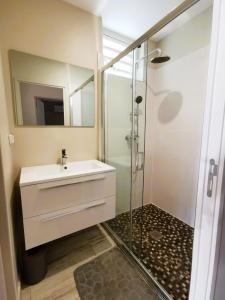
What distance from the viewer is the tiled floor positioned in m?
1.18

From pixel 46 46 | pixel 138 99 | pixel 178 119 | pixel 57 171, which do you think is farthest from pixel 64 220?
pixel 178 119

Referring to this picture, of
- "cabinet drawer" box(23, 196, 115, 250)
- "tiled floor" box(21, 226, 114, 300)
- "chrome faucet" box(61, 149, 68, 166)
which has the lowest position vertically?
"tiled floor" box(21, 226, 114, 300)

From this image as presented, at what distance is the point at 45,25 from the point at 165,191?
2.42 m

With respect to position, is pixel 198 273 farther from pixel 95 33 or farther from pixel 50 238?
pixel 95 33

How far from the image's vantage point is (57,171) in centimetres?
157

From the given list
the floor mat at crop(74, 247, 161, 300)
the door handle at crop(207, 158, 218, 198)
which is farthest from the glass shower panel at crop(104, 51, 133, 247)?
the door handle at crop(207, 158, 218, 198)

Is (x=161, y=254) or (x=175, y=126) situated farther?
(x=175, y=126)

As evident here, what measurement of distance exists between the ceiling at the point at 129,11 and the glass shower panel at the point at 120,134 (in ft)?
1.81

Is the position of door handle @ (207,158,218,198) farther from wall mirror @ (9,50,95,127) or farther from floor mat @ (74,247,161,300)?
A: wall mirror @ (9,50,95,127)

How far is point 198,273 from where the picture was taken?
82 centimetres

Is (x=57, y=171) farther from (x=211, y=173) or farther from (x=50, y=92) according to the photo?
(x=211, y=173)

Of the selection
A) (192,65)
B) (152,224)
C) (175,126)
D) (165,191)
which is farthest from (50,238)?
(192,65)

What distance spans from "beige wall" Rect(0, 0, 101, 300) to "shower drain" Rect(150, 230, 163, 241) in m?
1.19

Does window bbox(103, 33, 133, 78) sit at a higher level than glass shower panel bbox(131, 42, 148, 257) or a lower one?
higher
